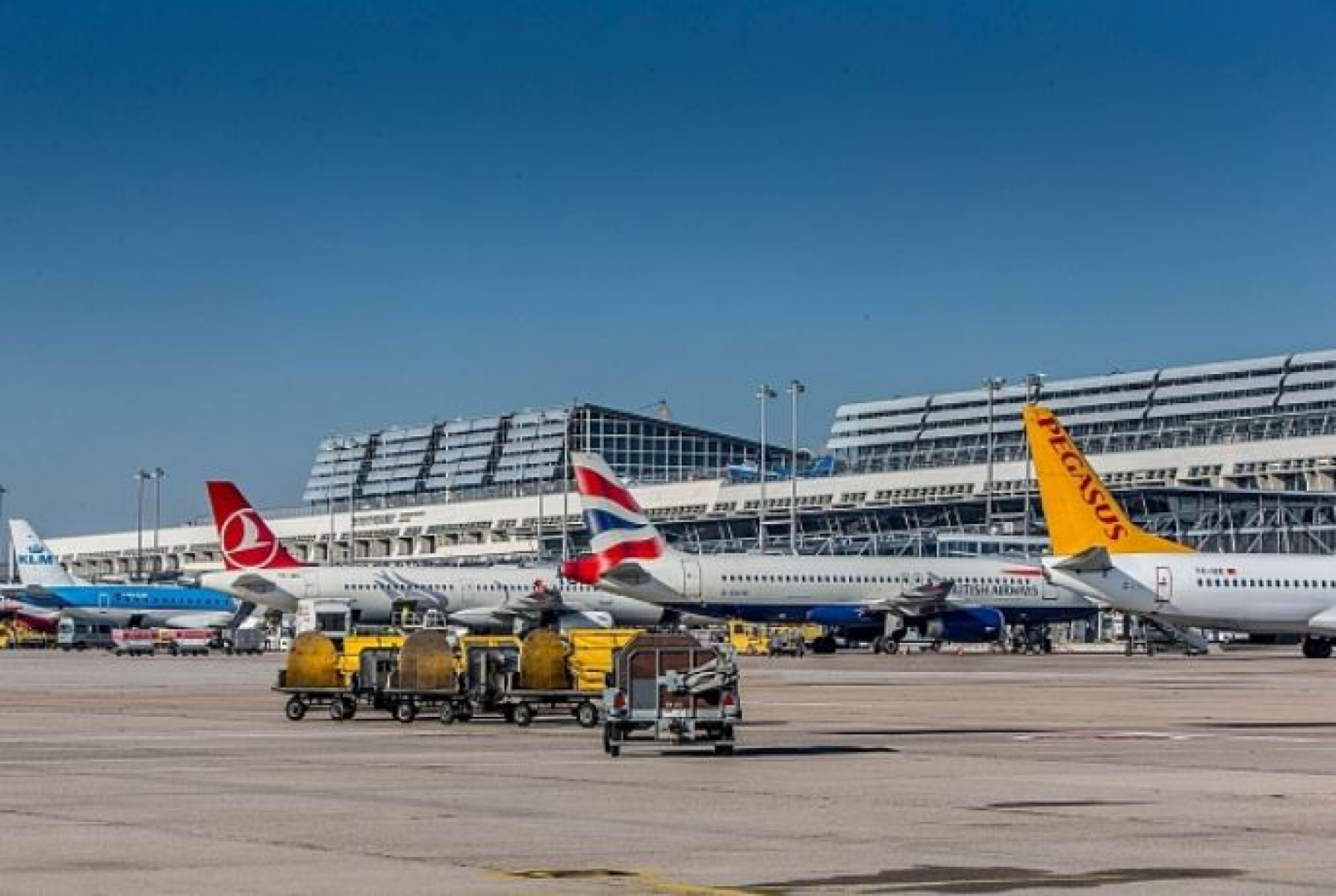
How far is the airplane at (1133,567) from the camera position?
289 feet

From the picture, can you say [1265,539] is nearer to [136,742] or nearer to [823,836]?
[136,742]

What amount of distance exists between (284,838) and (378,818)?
2078 mm

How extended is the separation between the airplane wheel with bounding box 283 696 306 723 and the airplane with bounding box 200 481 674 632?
236ft

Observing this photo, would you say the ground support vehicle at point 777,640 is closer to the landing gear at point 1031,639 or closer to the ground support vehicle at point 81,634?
the landing gear at point 1031,639

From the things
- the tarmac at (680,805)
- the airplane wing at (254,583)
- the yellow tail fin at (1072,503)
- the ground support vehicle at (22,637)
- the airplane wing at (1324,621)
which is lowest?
the tarmac at (680,805)

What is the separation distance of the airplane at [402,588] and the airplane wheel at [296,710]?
7196 centimetres

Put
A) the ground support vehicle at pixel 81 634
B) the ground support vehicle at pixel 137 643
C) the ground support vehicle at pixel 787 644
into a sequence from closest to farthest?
1. the ground support vehicle at pixel 787 644
2. the ground support vehicle at pixel 137 643
3. the ground support vehicle at pixel 81 634

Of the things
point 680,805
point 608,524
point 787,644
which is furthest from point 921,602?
point 680,805

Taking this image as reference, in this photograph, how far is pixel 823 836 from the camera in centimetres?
1958

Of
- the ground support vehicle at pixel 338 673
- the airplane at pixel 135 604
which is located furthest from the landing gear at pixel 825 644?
the ground support vehicle at pixel 338 673

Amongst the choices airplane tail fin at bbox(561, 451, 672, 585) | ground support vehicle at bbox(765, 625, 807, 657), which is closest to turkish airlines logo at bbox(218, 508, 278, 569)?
airplane tail fin at bbox(561, 451, 672, 585)

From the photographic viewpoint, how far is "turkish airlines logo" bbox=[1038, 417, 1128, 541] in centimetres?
8950

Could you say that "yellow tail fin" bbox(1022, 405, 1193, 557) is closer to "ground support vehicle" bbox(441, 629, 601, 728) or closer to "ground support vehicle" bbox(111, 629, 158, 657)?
"ground support vehicle" bbox(111, 629, 158, 657)

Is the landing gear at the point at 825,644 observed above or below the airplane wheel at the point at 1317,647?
above
